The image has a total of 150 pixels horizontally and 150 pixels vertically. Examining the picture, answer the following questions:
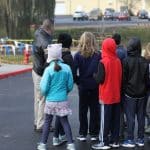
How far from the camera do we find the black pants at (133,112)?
29.8 ft

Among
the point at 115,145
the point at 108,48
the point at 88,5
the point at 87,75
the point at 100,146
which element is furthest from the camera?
the point at 88,5

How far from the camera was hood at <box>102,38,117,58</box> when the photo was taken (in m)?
8.80

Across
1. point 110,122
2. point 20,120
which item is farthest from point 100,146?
point 20,120

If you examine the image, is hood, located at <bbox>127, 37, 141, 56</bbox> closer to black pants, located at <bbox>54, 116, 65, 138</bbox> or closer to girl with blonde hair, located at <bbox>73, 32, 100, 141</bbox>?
girl with blonde hair, located at <bbox>73, 32, 100, 141</bbox>

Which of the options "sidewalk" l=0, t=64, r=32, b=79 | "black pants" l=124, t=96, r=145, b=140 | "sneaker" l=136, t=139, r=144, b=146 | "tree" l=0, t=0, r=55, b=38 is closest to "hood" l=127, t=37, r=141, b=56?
"black pants" l=124, t=96, r=145, b=140

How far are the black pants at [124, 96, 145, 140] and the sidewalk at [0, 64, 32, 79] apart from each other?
1184 cm

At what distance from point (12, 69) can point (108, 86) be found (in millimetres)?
14891

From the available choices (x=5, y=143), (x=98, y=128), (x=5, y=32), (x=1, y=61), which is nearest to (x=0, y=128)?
(x=5, y=143)

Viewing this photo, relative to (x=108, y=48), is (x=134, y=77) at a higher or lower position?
lower

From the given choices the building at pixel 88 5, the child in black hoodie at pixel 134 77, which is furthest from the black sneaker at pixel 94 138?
the building at pixel 88 5

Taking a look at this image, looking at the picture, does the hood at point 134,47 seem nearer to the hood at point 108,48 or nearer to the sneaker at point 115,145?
the hood at point 108,48

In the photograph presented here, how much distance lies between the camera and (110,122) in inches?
360

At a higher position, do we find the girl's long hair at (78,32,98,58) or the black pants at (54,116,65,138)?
the girl's long hair at (78,32,98,58)

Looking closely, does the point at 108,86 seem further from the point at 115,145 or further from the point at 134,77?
the point at 115,145
